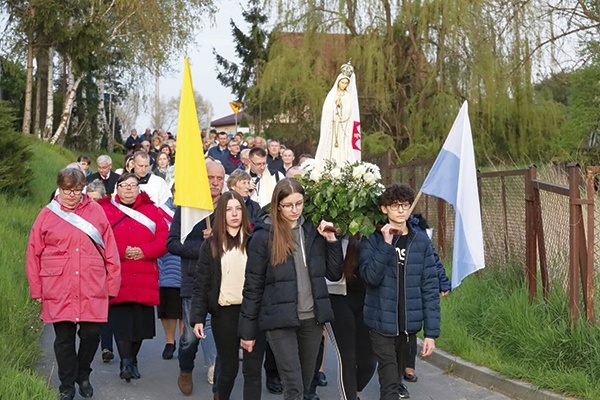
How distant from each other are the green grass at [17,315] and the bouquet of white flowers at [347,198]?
2.29m

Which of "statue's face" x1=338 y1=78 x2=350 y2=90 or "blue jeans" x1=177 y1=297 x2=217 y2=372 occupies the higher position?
"statue's face" x1=338 y1=78 x2=350 y2=90

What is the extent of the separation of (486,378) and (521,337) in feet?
1.77

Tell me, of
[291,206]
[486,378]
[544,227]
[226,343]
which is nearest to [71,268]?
[226,343]

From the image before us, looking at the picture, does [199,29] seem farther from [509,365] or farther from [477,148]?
[509,365]

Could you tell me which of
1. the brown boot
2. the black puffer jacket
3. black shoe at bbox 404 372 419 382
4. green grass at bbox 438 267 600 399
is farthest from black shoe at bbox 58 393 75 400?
green grass at bbox 438 267 600 399

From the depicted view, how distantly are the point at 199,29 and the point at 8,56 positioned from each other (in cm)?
732

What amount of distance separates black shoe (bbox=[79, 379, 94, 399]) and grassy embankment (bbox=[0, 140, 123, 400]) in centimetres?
30

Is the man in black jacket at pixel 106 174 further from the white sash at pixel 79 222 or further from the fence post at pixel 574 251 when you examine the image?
the fence post at pixel 574 251

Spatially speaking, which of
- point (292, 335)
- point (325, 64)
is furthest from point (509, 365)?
point (325, 64)

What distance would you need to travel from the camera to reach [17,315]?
934 cm

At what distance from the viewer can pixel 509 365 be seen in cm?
820

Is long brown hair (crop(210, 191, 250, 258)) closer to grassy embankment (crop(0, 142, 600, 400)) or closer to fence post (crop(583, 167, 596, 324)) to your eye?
grassy embankment (crop(0, 142, 600, 400))

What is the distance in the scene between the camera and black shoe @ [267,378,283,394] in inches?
321

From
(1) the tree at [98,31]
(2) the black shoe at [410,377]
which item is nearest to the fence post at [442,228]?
(2) the black shoe at [410,377]
